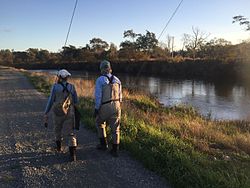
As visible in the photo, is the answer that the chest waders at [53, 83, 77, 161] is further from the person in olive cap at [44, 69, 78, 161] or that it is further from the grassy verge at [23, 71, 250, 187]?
the grassy verge at [23, 71, 250, 187]

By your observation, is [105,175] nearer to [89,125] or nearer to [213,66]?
[89,125]

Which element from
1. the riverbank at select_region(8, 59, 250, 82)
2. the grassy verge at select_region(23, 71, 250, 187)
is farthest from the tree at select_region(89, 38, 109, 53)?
the grassy verge at select_region(23, 71, 250, 187)

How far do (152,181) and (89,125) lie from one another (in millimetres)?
4485

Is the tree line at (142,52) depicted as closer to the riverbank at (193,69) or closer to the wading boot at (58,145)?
the riverbank at (193,69)

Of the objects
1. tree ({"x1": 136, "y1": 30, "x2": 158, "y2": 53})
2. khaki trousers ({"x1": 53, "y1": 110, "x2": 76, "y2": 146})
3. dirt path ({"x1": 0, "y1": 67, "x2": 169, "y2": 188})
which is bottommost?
dirt path ({"x1": 0, "y1": 67, "x2": 169, "y2": 188})

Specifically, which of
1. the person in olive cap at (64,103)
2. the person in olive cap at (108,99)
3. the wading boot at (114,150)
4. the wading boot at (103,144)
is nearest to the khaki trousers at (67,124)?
the person in olive cap at (64,103)

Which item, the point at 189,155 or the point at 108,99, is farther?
the point at 108,99

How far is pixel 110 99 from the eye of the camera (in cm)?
696

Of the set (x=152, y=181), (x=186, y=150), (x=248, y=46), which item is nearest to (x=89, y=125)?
(x=186, y=150)

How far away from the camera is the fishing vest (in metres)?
6.89

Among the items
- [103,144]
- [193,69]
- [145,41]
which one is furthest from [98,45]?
[103,144]

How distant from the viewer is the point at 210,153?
7570 millimetres

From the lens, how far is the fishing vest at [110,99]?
271 inches

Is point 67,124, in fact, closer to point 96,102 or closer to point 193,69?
point 96,102
